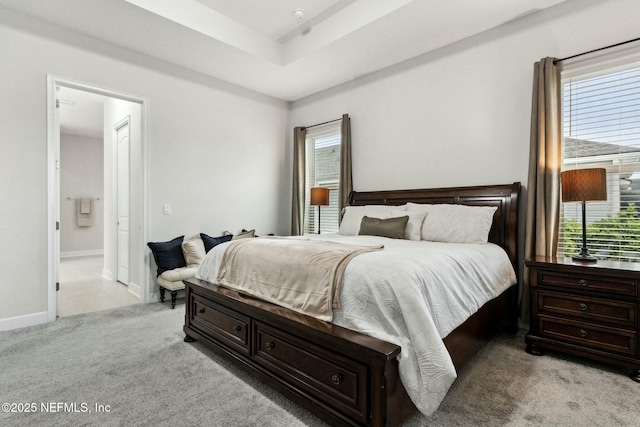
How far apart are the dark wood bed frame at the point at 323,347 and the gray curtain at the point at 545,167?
16cm

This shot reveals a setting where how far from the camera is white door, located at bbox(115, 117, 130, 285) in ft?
14.7

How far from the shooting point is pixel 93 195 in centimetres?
779

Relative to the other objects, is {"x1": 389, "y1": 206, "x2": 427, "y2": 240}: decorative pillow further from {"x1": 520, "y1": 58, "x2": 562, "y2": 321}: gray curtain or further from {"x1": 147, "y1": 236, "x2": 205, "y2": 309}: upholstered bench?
{"x1": 147, "y1": 236, "x2": 205, "y2": 309}: upholstered bench

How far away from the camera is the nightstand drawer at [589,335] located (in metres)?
2.08

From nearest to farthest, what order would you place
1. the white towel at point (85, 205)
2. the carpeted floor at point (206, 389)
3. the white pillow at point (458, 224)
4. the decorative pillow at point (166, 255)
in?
the carpeted floor at point (206, 389) < the white pillow at point (458, 224) < the decorative pillow at point (166, 255) < the white towel at point (85, 205)

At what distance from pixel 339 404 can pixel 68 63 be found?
154 inches

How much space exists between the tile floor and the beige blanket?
217 centimetres

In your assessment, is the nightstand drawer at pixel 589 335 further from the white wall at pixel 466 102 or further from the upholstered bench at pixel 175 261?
the upholstered bench at pixel 175 261

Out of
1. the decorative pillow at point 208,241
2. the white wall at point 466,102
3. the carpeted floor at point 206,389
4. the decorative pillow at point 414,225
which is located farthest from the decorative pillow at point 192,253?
the decorative pillow at point 414,225

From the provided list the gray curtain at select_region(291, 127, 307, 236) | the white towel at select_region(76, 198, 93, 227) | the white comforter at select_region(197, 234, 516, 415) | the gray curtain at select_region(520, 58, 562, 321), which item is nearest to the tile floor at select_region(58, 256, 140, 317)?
the white towel at select_region(76, 198, 93, 227)

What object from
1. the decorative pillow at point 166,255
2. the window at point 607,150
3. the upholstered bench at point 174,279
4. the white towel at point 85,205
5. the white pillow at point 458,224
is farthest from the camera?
the white towel at point 85,205

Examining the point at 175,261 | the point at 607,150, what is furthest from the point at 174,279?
the point at 607,150

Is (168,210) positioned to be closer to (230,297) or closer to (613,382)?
(230,297)

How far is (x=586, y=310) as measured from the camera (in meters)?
2.23
